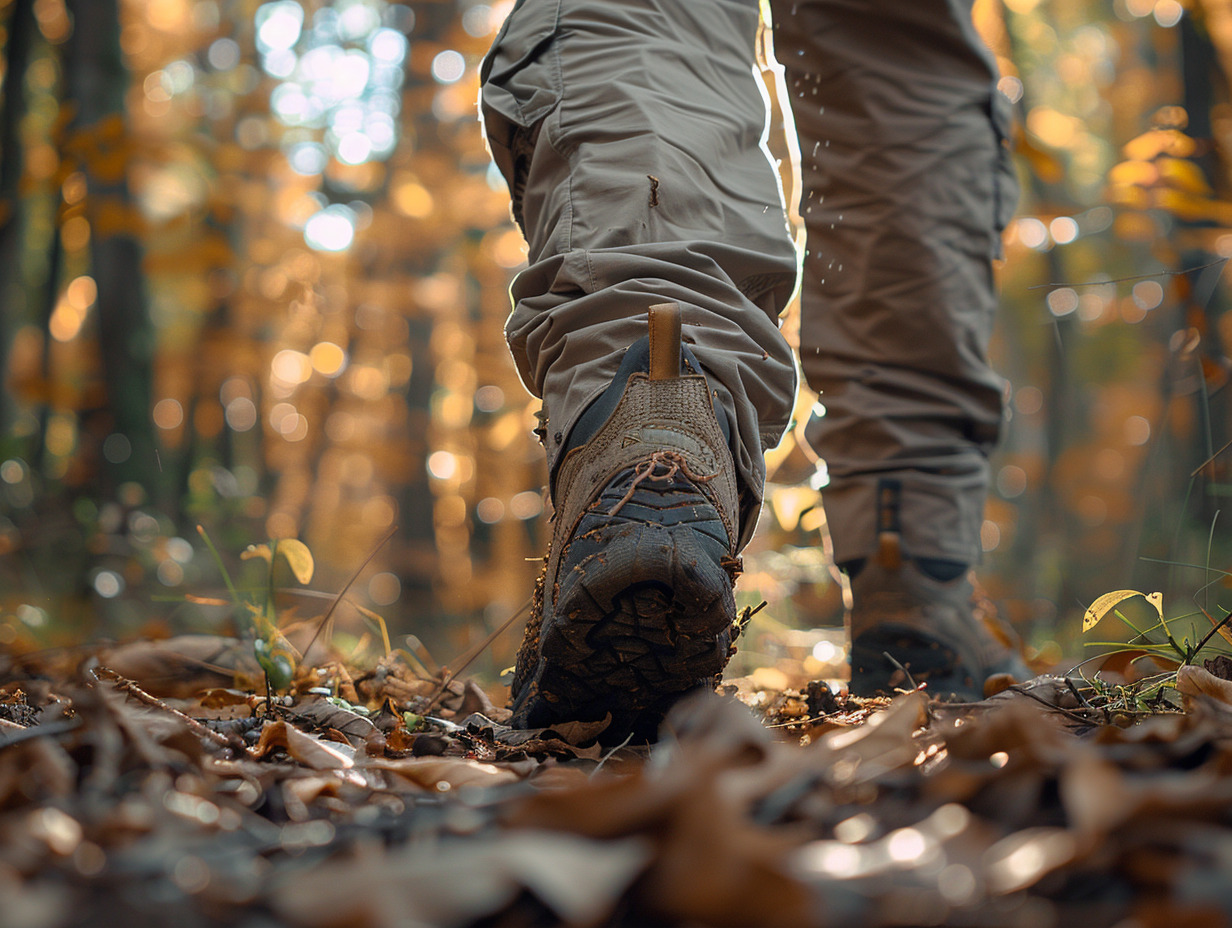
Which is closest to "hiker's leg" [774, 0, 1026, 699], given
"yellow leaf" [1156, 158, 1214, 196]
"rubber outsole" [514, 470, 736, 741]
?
"rubber outsole" [514, 470, 736, 741]

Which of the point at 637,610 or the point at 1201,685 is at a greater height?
the point at 637,610

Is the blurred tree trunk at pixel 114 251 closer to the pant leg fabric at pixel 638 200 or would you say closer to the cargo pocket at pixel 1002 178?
the pant leg fabric at pixel 638 200

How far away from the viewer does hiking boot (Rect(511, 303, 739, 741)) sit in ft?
3.82

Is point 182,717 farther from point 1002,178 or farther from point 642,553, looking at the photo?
point 1002,178

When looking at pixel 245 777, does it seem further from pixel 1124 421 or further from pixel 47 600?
pixel 1124 421

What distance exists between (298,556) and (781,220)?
1.13 meters

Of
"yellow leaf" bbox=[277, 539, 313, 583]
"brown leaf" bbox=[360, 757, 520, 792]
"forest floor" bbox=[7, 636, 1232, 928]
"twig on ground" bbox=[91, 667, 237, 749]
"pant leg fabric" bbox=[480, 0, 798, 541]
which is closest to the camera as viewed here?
"forest floor" bbox=[7, 636, 1232, 928]

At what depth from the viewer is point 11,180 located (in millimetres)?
5703

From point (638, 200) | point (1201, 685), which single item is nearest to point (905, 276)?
point (638, 200)

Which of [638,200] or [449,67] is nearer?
[638,200]

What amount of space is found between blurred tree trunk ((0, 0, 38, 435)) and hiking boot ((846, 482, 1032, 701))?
5500 mm

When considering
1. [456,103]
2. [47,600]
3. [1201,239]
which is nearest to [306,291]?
[456,103]

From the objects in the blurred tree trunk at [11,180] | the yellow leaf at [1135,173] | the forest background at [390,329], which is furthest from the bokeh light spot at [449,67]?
the yellow leaf at [1135,173]

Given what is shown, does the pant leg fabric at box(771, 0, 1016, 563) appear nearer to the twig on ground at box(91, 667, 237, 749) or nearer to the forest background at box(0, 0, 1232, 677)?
the forest background at box(0, 0, 1232, 677)
